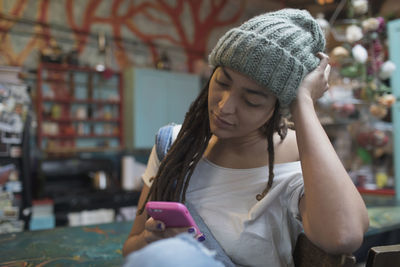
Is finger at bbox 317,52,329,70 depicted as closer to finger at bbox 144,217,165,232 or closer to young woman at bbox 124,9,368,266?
young woman at bbox 124,9,368,266

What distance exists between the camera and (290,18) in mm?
964

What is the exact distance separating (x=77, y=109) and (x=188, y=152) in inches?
210

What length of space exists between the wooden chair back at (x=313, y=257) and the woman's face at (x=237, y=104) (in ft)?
1.20

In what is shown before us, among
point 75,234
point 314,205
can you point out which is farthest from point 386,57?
point 75,234

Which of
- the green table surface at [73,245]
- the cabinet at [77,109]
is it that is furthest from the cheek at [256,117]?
the cabinet at [77,109]

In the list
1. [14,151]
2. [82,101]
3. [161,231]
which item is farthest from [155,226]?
[82,101]

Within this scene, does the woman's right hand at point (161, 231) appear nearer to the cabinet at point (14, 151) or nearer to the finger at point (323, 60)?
the finger at point (323, 60)

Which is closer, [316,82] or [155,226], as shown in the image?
[155,226]

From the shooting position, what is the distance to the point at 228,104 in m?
0.93

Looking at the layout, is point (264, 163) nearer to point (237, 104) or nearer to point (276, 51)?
point (237, 104)

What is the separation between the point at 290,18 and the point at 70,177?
3.71 metres

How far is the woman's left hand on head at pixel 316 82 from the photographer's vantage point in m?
0.96

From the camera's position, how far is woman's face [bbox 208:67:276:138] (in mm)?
936

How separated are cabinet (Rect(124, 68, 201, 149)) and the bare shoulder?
16.2 feet
